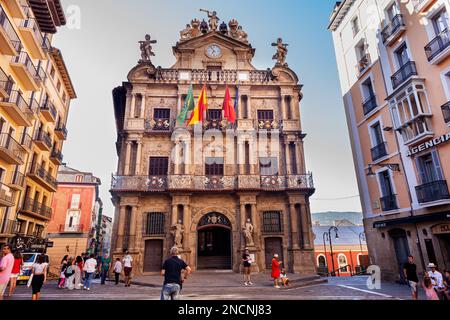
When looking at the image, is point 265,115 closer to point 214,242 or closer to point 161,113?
point 161,113

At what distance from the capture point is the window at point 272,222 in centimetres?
1989

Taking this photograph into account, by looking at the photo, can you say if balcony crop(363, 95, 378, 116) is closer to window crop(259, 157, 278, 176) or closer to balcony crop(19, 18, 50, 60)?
window crop(259, 157, 278, 176)

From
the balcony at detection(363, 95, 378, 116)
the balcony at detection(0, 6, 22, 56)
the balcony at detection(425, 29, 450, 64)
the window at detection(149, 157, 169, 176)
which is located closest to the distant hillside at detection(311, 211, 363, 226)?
the balcony at detection(363, 95, 378, 116)

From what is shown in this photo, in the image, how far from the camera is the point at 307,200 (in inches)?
809

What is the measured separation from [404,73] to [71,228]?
132 feet

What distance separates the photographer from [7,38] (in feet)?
49.8

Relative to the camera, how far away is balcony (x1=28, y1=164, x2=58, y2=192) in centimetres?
2122

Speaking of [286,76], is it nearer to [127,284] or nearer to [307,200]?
[307,200]

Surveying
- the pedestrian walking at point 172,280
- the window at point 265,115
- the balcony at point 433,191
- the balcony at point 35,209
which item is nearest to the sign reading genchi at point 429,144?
the balcony at point 433,191

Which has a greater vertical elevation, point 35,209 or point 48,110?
point 48,110

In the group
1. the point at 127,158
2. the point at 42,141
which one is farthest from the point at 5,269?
the point at 42,141

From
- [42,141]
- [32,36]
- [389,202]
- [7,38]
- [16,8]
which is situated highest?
[16,8]

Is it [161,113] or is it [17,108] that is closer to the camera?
[17,108]

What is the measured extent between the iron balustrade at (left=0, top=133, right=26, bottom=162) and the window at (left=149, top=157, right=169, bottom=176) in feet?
27.8
